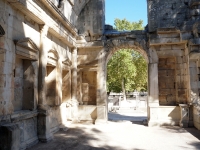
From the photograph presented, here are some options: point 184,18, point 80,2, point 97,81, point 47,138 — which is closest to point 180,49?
point 184,18

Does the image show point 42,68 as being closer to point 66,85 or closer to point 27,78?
point 27,78

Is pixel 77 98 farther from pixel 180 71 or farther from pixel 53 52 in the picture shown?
pixel 180 71

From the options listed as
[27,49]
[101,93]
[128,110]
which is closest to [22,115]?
[27,49]

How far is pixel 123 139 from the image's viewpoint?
6207 millimetres

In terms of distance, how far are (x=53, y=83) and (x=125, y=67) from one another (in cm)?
1486

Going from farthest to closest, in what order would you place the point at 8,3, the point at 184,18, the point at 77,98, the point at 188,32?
the point at 77,98
the point at 184,18
the point at 188,32
the point at 8,3

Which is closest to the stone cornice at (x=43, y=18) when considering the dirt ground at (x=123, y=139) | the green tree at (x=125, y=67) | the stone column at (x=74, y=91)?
the stone column at (x=74, y=91)

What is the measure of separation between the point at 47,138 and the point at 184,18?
25.4ft

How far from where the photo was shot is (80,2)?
9.80 metres

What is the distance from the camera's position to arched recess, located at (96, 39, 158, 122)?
8752mm

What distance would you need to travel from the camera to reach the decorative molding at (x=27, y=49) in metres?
5.14

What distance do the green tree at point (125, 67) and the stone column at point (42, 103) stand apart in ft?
50.4

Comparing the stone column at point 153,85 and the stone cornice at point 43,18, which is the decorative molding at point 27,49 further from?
the stone column at point 153,85

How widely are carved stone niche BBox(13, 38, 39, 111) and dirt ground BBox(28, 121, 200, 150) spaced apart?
129 centimetres
